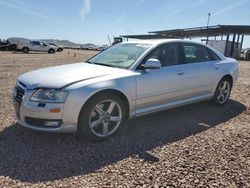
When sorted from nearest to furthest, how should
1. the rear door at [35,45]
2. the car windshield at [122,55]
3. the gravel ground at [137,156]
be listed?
1. the gravel ground at [137,156]
2. the car windshield at [122,55]
3. the rear door at [35,45]

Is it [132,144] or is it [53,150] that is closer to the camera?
[53,150]

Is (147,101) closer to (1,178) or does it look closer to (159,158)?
(159,158)

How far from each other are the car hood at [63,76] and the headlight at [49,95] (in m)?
0.07

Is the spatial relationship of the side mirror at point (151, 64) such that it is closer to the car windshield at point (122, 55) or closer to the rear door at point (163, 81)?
the rear door at point (163, 81)

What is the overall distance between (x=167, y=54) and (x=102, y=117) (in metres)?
1.90

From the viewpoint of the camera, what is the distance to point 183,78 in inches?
211

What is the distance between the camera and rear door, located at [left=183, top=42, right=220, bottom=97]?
5.61m

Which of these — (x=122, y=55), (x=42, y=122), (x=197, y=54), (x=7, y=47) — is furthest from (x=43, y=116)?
(x=7, y=47)

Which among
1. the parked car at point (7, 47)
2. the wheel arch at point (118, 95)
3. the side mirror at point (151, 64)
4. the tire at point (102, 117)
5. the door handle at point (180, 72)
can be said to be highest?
the side mirror at point (151, 64)

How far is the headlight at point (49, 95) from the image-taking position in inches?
153

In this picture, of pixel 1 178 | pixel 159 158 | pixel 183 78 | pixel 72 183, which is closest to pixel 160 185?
pixel 159 158

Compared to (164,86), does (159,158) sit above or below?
below

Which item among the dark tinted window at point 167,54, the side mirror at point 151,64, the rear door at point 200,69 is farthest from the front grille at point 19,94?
the rear door at point 200,69

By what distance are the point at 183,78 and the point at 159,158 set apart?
2.07m
